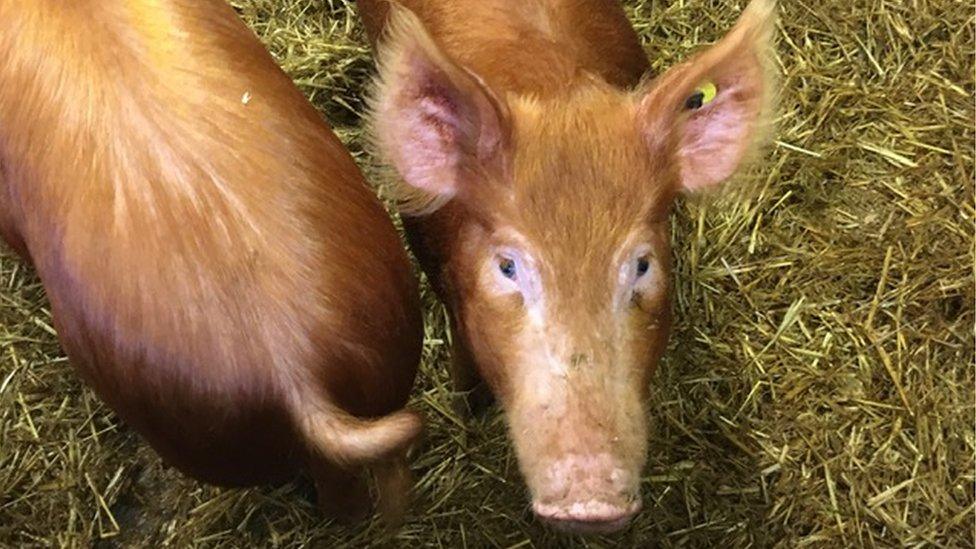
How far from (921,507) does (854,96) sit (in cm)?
117

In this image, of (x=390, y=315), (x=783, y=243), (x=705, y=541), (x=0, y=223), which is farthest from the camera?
(x=783, y=243)

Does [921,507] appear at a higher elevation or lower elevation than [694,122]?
lower

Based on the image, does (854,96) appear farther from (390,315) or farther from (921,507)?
(390,315)

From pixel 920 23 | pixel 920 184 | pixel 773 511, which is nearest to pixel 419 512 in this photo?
pixel 773 511

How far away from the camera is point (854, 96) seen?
303 centimetres

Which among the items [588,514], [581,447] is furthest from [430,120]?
[588,514]

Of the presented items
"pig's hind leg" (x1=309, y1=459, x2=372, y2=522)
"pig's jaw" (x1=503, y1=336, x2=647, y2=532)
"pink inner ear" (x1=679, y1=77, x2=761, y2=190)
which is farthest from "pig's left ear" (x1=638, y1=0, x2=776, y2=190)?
"pig's hind leg" (x1=309, y1=459, x2=372, y2=522)

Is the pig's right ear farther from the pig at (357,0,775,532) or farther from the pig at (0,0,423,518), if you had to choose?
the pig at (0,0,423,518)

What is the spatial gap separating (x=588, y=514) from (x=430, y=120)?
0.77 metres

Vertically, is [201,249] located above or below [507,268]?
above

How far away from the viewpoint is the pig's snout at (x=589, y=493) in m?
1.74

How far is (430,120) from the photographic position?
1964mm

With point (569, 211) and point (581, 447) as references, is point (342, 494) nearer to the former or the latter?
point (581, 447)

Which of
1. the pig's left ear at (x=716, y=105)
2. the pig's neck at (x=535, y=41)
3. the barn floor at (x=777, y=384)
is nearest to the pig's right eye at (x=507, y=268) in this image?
the pig's left ear at (x=716, y=105)
